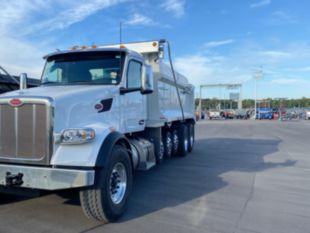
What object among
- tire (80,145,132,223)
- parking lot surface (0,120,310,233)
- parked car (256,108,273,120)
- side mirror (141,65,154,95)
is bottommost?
parking lot surface (0,120,310,233)

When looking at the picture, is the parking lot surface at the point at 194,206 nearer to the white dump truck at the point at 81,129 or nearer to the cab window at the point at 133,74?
the white dump truck at the point at 81,129

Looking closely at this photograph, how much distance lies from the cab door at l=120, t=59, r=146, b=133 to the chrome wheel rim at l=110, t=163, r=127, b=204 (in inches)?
43.8

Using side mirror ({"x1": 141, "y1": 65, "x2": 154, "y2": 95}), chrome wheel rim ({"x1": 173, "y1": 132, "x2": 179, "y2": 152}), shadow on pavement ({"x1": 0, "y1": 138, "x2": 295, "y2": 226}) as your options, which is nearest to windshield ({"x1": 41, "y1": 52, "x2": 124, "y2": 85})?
side mirror ({"x1": 141, "y1": 65, "x2": 154, "y2": 95})

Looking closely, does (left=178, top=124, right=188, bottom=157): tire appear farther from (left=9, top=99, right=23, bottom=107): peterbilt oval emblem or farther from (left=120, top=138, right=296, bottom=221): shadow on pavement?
(left=9, top=99, right=23, bottom=107): peterbilt oval emblem

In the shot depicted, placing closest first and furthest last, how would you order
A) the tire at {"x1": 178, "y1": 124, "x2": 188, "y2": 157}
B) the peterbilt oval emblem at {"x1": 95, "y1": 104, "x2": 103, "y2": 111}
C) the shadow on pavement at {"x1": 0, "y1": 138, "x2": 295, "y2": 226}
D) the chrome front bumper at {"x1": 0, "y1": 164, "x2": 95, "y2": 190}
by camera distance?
the chrome front bumper at {"x1": 0, "y1": 164, "x2": 95, "y2": 190}, the peterbilt oval emblem at {"x1": 95, "y1": 104, "x2": 103, "y2": 111}, the shadow on pavement at {"x1": 0, "y1": 138, "x2": 295, "y2": 226}, the tire at {"x1": 178, "y1": 124, "x2": 188, "y2": 157}

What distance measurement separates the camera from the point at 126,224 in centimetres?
437

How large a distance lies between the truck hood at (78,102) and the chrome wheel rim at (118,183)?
30.9 inches

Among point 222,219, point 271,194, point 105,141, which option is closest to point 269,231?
point 222,219

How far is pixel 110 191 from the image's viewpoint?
4.43 meters

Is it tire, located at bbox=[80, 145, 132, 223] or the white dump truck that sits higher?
the white dump truck

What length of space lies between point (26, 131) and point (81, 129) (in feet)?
2.55

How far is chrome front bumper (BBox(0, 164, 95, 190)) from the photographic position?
3799 millimetres

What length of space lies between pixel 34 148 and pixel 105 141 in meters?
0.96

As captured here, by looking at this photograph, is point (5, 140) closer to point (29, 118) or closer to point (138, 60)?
point (29, 118)
